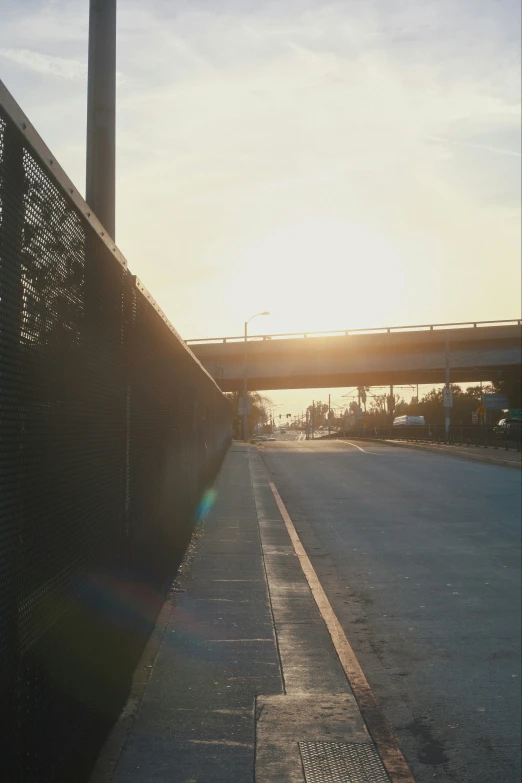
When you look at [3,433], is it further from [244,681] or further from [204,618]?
[204,618]

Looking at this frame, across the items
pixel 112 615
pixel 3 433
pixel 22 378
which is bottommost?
pixel 112 615

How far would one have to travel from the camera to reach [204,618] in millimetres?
7770

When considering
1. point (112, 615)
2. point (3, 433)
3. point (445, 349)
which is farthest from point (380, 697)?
point (445, 349)

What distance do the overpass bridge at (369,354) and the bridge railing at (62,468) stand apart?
55691 millimetres

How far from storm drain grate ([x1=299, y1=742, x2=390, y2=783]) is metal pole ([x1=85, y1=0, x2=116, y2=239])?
13.2ft

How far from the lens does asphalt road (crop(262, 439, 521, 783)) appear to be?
19.4 feet

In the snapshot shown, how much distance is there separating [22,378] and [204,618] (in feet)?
17.4

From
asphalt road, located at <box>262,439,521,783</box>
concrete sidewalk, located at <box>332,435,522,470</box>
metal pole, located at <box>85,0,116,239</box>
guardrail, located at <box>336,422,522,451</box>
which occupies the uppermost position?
metal pole, located at <box>85,0,116,239</box>

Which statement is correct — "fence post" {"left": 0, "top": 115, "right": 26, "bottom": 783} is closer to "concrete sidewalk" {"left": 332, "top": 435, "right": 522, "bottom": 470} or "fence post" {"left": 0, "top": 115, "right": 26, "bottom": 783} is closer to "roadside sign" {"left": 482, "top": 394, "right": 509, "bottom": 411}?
"concrete sidewalk" {"left": 332, "top": 435, "right": 522, "bottom": 470}

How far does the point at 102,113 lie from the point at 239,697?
177 inches

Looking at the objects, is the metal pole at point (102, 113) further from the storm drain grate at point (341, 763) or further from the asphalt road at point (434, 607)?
the asphalt road at point (434, 607)

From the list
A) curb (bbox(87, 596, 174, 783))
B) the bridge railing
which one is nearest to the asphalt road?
curb (bbox(87, 596, 174, 783))

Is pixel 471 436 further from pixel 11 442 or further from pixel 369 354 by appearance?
pixel 11 442

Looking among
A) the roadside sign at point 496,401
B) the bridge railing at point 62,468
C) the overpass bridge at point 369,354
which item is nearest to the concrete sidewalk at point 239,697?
the bridge railing at point 62,468
